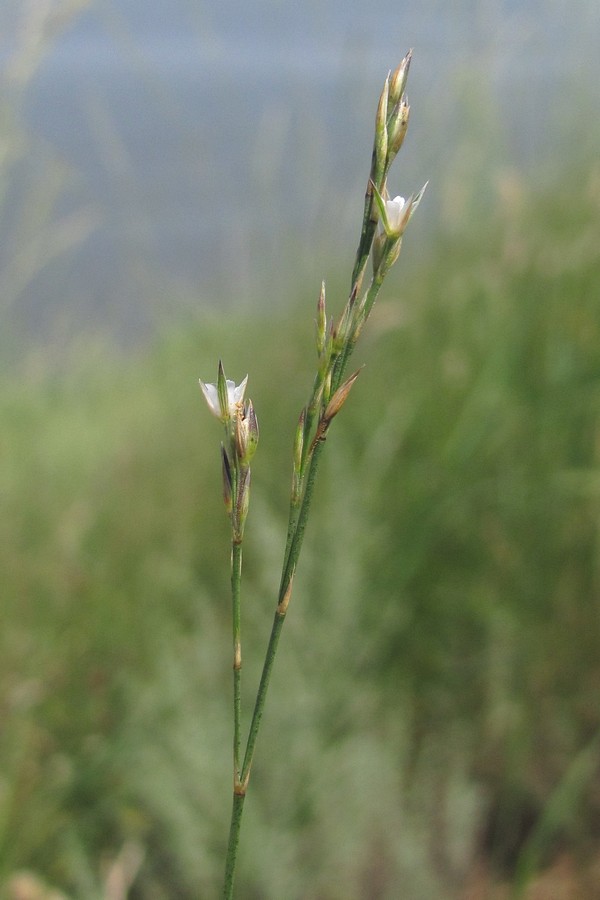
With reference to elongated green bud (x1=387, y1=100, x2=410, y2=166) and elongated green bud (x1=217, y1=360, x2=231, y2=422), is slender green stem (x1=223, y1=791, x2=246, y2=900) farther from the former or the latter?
elongated green bud (x1=387, y1=100, x2=410, y2=166)

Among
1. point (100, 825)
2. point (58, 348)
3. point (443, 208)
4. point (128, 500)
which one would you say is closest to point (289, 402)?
point (128, 500)

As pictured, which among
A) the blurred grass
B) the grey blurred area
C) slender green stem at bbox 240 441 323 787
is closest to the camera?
slender green stem at bbox 240 441 323 787

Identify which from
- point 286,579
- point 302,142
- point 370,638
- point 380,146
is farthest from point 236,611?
point 302,142

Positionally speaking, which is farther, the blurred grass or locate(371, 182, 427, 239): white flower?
the blurred grass

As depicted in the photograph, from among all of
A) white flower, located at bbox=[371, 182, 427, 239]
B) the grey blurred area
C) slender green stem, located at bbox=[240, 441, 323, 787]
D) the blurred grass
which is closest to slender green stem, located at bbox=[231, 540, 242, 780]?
slender green stem, located at bbox=[240, 441, 323, 787]

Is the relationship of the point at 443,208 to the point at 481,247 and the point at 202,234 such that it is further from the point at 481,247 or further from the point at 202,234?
the point at 202,234

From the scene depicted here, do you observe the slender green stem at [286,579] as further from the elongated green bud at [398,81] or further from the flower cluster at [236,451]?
the elongated green bud at [398,81]

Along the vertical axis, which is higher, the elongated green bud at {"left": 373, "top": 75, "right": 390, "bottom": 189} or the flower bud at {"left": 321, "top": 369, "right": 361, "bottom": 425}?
the elongated green bud at {"left": 373, "top": 75, "right": 390, "bottom": 189}

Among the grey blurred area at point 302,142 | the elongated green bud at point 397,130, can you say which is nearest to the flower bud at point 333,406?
the elongated green bud at point 397,130

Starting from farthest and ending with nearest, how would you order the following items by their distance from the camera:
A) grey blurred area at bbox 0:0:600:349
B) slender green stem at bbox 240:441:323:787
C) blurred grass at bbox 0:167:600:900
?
grey blurred area at bbox 0:0:600:349 → blurred grass at bbox 0:167:600:900 → slender green stem at bbox 240:441:323:787
